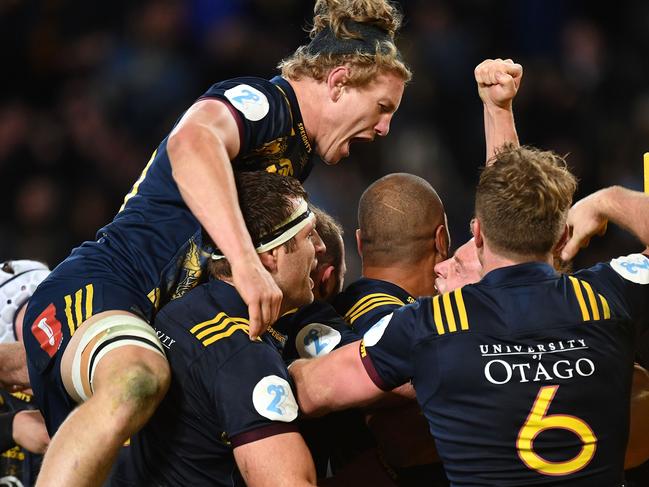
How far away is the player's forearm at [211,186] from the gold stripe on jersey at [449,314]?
64cm

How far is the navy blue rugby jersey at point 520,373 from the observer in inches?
121

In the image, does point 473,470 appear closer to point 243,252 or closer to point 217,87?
point 243,252

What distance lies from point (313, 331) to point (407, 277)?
1.94 feet

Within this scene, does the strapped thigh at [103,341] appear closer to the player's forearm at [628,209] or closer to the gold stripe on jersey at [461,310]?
the gold stripe on jersey at [461,310]

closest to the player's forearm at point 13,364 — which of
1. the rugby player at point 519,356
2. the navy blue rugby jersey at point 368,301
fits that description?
the navy blue rugby jersey at point 368,301

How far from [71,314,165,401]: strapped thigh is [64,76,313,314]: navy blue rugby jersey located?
1.07 ft

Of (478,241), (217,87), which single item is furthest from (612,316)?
(217,87)

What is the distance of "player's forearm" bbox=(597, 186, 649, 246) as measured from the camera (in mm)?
3733

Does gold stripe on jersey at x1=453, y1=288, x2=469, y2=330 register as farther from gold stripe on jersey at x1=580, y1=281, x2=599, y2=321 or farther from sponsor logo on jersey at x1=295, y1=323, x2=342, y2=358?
sponsor logo on jersey at x1=295, y1=323, x2=342, y2=358

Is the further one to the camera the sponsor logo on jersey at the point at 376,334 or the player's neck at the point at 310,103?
the player's neck at the point at 310,103

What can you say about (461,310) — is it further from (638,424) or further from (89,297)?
(89,297)

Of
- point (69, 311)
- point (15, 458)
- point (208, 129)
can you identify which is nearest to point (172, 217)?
point (208, 129)

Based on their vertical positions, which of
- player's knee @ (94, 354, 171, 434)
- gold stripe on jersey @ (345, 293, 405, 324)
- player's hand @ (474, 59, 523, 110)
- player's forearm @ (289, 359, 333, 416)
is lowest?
player's forearm @ (289, 359, 333, 416)

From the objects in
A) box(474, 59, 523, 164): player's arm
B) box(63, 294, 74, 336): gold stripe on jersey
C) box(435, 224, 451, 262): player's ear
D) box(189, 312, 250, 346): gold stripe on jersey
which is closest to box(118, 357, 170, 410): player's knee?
box(189, 312, 250, 346): gold stripe on jersey
